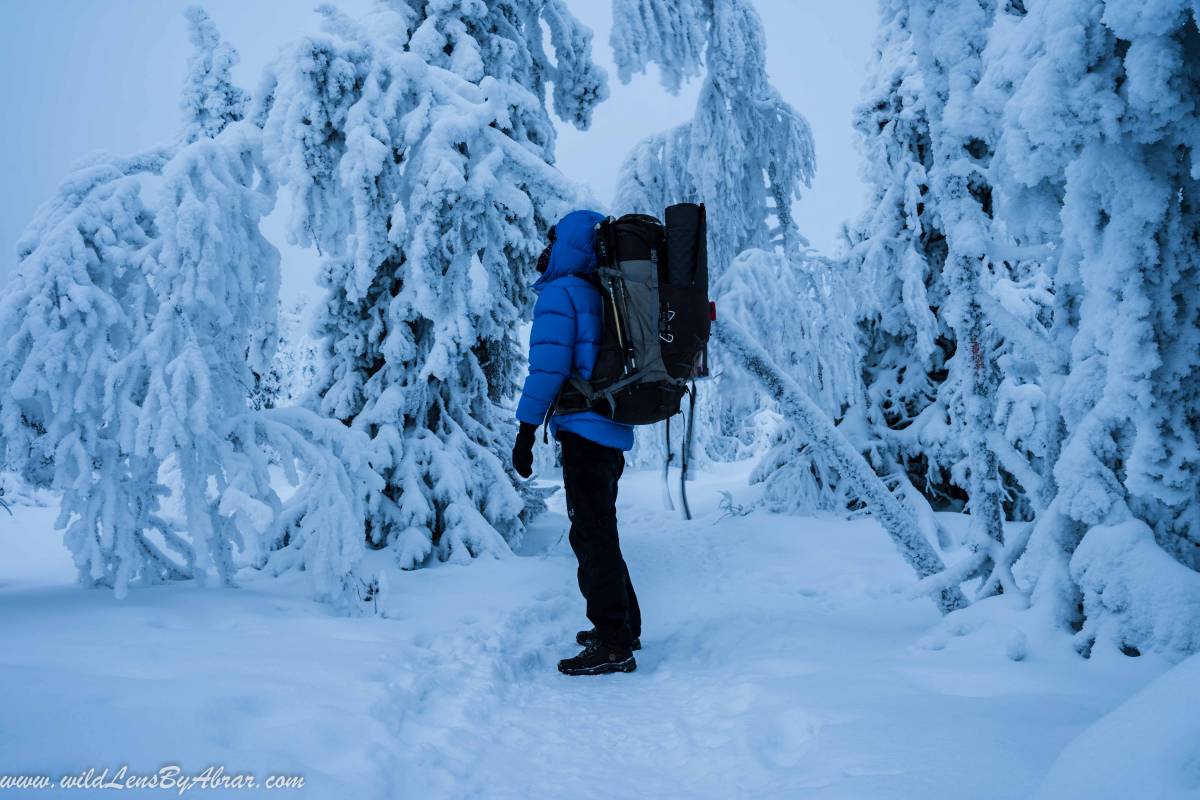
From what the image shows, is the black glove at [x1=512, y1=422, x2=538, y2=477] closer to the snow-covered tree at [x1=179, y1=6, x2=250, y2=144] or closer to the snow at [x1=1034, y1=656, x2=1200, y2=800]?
the snow at [x1=1034, y1=656, x2=1200, y2=800]

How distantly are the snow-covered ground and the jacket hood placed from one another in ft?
7.29

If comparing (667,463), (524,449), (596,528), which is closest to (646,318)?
(524,449)

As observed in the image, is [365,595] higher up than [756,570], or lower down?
higher up

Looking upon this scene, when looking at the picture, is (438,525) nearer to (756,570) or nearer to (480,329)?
(480,329)

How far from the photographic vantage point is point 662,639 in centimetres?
444

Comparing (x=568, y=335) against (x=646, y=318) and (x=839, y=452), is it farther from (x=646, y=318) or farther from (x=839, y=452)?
(x=839, y=452)

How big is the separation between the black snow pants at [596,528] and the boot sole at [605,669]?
0.18 m

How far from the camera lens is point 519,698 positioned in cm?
324

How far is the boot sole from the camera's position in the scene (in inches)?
147

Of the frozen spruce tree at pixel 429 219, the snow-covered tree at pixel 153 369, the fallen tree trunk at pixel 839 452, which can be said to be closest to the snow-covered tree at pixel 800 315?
the fallen tree trunk at pixel 839 452

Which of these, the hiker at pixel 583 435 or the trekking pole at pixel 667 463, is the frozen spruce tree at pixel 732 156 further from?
the hiker at pixel 583 435

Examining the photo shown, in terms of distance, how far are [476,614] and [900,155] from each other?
7199mm

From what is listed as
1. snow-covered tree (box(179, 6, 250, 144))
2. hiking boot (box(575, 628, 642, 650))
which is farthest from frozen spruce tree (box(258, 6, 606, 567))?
snow-covered tree (box(179, 6, 250, 144))

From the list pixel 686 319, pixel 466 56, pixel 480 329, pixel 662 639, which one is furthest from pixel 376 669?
pixel 466 56
